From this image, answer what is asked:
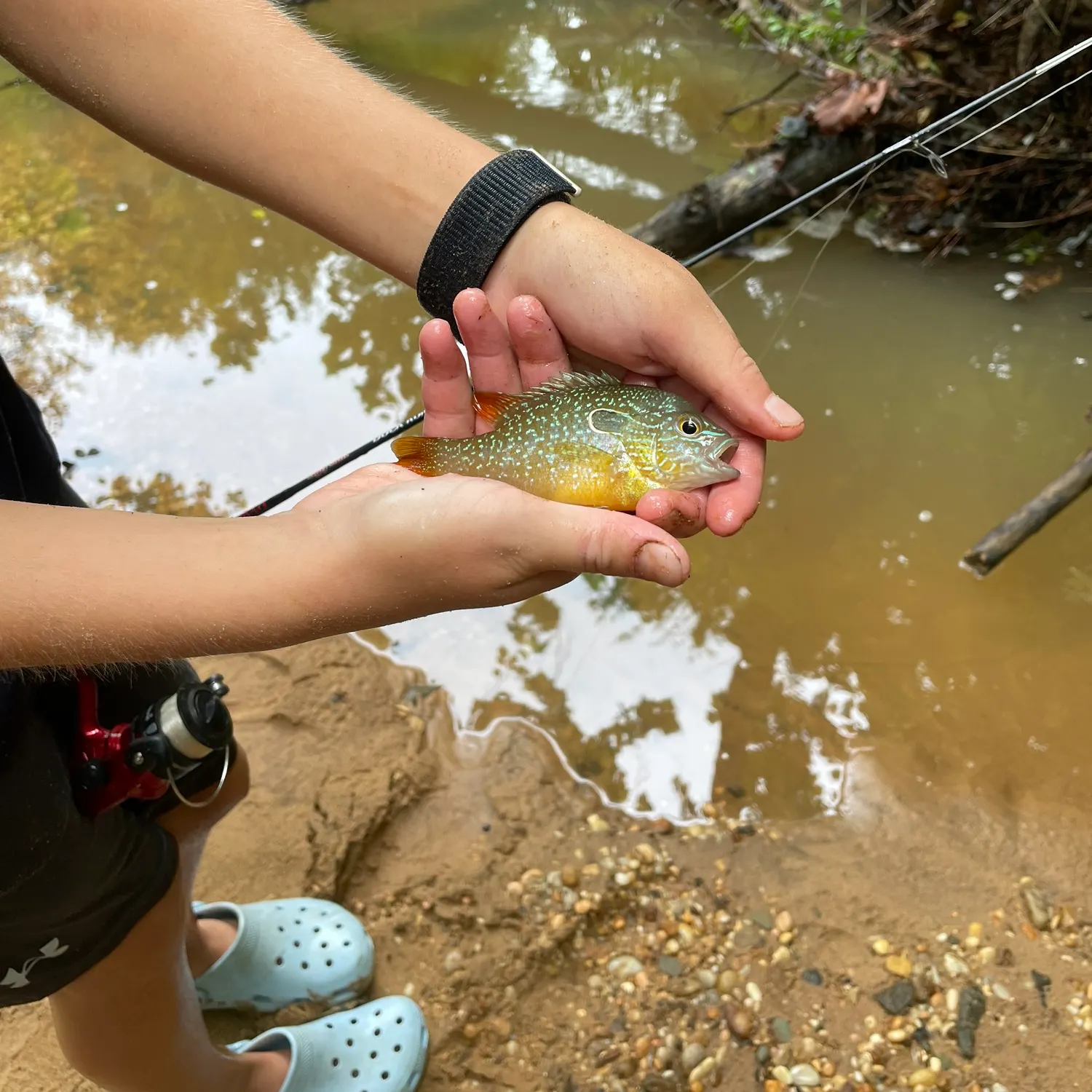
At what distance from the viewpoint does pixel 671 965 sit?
8.67 feet

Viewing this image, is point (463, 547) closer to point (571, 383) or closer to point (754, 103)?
point (571, 383)

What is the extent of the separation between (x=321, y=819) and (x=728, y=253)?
157 inches

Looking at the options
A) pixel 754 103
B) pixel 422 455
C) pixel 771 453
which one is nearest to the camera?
pixel 422 455

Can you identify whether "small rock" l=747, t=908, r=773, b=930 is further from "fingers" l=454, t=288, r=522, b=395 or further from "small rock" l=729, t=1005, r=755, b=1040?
"fingers" l=454, t=288, r=522, b=395

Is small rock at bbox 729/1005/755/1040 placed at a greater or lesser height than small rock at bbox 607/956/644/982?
greater

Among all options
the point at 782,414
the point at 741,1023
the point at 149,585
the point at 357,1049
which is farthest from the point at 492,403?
the point at 741,1023

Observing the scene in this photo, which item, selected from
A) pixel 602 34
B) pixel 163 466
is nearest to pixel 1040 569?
pixel 163 466

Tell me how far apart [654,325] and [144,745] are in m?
1.41

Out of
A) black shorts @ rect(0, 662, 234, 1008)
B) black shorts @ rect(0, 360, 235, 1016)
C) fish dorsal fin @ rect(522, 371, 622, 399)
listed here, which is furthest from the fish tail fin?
black shorts @ rect(0, 662, 234, 1008)

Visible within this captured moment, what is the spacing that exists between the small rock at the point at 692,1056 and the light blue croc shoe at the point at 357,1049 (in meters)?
0.75

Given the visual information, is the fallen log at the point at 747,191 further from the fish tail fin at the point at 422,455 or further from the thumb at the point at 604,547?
the thumb at the point at 604,547

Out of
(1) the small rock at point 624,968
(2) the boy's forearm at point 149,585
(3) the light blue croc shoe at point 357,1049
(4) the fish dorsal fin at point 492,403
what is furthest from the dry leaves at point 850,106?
(3) the light blue croc shoe at point 357,1049

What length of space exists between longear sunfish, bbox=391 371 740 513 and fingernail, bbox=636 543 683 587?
1.43ft

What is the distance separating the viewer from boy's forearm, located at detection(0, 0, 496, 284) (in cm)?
176
